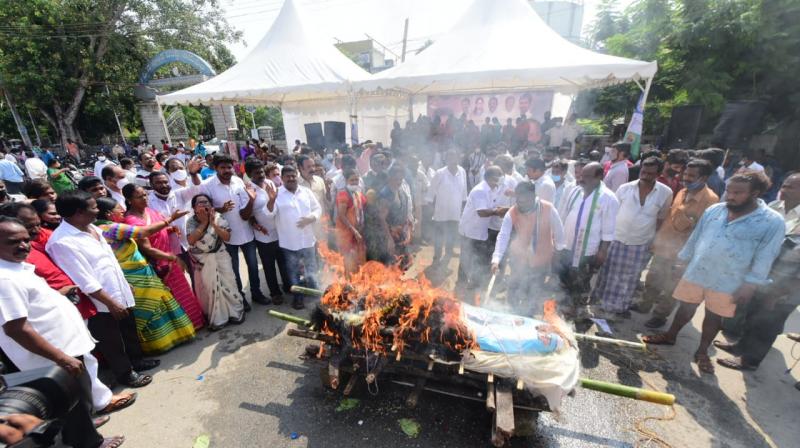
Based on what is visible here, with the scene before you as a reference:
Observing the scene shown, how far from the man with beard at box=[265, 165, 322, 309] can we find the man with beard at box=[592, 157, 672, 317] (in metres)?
4.23

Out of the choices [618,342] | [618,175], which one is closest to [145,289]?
[618,342]

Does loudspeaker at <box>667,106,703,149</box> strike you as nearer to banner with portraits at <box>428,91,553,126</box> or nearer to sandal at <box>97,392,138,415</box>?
banner with portraits at <box>428,91,553,126</box>

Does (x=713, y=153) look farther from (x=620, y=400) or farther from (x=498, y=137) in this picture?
(x=498, y=137)

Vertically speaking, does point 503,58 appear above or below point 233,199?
above

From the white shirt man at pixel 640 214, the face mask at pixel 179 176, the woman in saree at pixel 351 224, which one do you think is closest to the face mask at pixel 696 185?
the white shirt man at pixel 640 214

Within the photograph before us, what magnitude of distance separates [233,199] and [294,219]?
2.87ft

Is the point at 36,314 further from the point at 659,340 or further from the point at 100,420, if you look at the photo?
the point at 659,340

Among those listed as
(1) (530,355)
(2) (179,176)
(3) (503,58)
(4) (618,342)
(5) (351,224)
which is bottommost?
(4) (618,342)

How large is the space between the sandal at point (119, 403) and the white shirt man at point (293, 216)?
2303 millimetres

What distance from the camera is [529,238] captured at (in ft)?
13.7

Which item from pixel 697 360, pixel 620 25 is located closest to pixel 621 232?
pixel 697 360

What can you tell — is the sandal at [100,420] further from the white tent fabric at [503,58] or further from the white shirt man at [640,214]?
the white tent fabric at [503,58]

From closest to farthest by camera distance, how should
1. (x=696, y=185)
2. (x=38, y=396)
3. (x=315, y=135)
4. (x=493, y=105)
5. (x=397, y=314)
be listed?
(x=38, y=396) → (x=397, y=314) → (x=696, y=185) → (x=493, y=105) → (x=315, y=135)

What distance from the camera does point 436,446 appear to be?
9.48 feet
